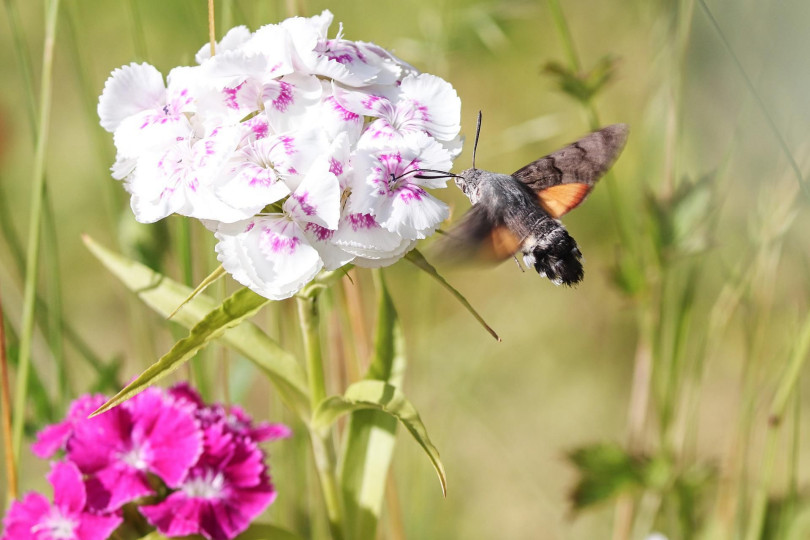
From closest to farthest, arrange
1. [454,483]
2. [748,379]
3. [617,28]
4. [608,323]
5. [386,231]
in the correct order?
1. [386,231]
2. [748,379]
3. [454,483]
4. [608,323]
5. [617,28]

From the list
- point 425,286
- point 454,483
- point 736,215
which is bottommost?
point 454,483

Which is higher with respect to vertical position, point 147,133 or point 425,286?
point 147,133

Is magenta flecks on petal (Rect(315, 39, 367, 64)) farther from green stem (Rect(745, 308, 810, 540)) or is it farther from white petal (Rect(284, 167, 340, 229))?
green stem (Rect(745, 308, 810, 540))

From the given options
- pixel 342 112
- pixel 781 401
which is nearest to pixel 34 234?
pixel 342 112

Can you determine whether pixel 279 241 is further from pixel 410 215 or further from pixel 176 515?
pixel 176 515

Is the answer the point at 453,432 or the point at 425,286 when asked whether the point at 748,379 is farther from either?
the point at 453,432

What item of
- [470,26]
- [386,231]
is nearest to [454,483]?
[470,26]
